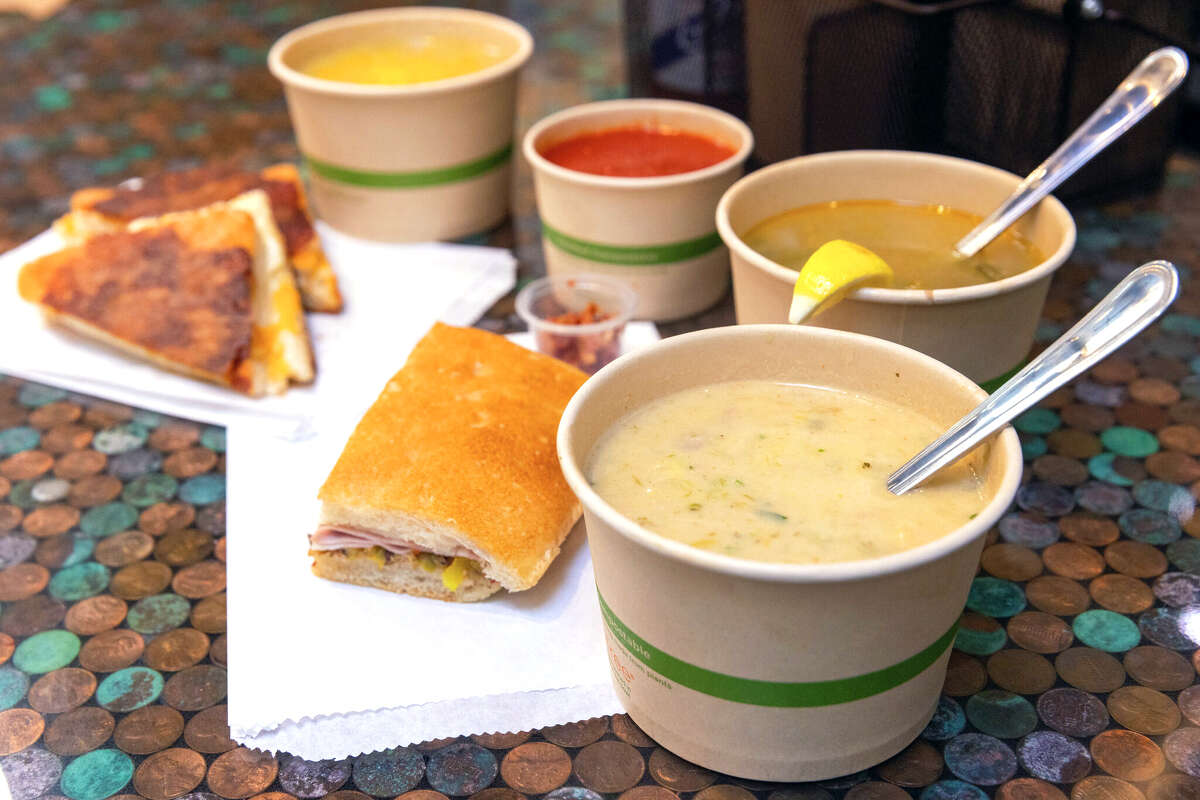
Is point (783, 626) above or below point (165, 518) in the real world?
above

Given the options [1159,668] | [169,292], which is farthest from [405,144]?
[1159,668]

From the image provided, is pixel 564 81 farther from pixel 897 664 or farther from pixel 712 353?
pixel 897 664

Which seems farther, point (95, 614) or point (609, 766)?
point (95, 614)

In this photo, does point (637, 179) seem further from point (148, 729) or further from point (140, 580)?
point (148, 729)

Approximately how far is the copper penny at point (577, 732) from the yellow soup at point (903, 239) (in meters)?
0.74

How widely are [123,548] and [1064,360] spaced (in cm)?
132

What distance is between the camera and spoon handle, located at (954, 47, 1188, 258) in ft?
5.10

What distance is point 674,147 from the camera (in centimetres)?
222

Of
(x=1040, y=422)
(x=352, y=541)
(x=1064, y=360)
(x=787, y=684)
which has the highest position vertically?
(x=1064, y=360)

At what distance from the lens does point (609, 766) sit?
4.09 ft

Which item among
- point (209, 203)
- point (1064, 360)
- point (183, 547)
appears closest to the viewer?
point (1064, 360)

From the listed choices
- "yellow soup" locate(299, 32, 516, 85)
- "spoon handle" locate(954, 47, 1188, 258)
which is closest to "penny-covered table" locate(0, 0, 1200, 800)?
"spoon handle" locate(954, 47, 1188, 258)

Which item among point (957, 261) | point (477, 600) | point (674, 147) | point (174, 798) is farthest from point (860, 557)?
point (674, 147)

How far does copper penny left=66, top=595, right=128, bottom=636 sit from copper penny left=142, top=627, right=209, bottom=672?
8cm
